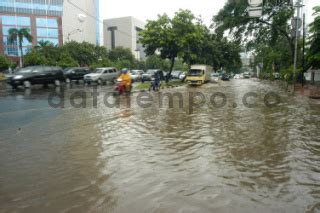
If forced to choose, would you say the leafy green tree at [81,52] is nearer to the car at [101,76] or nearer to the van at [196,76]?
the car at [101,76]

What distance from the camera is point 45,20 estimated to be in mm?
98250

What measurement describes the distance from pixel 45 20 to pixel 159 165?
341ft

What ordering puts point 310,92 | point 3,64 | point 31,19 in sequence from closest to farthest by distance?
point 310,92, point 3,64, point 31,19

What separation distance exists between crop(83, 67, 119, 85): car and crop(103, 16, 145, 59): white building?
84485 millimetres

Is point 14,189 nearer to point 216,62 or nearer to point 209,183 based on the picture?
point 209,183

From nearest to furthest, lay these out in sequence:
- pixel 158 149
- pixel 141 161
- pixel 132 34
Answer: pixel 141 161 < pixel 158 149 < pixel 132 34

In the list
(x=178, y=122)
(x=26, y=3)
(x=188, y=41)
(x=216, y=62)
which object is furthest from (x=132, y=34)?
(x=178, y=122)

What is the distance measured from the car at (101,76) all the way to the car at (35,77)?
3962 millimetres

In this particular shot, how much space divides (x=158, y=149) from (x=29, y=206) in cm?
311

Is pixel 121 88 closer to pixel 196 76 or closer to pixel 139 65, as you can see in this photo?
pixel 196 76

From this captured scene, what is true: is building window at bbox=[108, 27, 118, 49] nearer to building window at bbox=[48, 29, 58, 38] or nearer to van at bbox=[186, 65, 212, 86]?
building window at bbox=[48, 29, 58, 38]

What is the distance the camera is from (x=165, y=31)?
32.5 metres

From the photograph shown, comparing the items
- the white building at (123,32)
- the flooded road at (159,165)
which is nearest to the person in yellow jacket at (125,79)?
the flooded road at (159,165)

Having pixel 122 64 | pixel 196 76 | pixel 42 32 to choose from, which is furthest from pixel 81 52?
pixel 42 32
